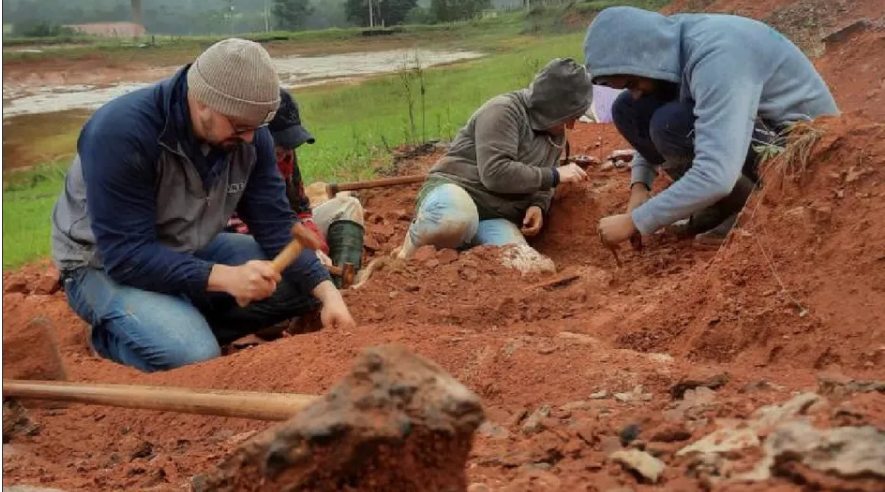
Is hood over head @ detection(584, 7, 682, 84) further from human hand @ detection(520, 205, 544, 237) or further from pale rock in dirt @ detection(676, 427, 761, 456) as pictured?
pale rock in dirt @ detection(676, 427, 761, 456)

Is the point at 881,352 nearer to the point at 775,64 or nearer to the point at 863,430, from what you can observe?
the point at 863,430

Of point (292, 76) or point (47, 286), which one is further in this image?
point (292, 76)

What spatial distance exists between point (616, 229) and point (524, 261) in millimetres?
600

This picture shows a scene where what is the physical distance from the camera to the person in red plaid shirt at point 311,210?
4.14 m

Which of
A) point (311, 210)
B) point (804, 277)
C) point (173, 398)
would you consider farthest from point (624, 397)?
point (311, 210)

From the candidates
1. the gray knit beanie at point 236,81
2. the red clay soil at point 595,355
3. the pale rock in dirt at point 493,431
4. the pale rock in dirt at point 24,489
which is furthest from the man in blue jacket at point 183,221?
the pale rock in dirt at point 493,431

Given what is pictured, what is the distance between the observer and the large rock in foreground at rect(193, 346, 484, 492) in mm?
1453

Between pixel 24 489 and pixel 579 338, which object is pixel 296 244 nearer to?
pixel 579 338

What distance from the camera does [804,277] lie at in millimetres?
2766

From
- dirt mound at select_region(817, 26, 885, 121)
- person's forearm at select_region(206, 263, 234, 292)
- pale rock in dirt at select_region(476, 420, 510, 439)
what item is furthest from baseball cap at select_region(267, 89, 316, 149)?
dirt mound at select_region(817, 26, 885, 121)

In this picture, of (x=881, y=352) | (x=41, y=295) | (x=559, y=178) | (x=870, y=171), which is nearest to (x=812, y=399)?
(x=881, y=352)

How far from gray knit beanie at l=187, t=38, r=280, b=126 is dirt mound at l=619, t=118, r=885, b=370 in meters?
1.38

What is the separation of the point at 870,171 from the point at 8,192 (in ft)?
33.1

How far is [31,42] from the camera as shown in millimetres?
13062
